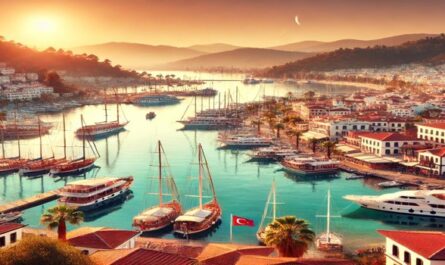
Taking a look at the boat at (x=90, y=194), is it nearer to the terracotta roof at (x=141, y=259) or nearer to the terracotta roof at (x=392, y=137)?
the terracotta roof at (x=141, y=259)

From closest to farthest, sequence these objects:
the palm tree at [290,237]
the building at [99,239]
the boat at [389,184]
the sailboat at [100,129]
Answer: the palm tree at [290,237] < the building at [99,239] < the boat at [389,184] < the sailboat at [100,129]

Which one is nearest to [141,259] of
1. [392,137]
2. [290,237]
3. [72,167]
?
[290,237]

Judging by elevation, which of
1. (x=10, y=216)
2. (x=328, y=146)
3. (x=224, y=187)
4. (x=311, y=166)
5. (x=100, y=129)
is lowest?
(x=224, y=187)

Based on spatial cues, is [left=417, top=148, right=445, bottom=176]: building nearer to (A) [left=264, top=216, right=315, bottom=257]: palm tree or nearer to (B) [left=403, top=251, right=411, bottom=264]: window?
(A) [left=264, top=216, right=315, bottom=257]: palm tree

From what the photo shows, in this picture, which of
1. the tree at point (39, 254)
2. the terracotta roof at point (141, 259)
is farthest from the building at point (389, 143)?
the tree at point (39, 254)

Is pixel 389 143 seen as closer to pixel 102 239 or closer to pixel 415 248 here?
pixel 415 248

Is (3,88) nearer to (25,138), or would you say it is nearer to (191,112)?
(191,112)

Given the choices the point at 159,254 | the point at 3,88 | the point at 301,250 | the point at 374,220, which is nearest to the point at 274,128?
the point at 374,220
